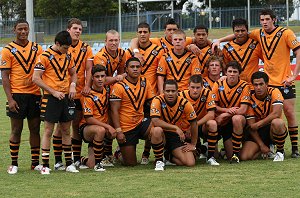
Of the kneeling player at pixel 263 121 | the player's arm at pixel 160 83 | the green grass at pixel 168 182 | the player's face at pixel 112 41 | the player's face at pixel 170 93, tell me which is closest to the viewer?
the green grass at pixel 168 182

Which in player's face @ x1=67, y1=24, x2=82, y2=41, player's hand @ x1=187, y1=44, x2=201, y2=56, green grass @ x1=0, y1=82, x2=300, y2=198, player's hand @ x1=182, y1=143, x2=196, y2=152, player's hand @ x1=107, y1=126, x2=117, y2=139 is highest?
player's face @ x1=67, y1=24, x2=82, y2=41

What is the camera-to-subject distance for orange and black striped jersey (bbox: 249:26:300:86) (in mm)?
9578

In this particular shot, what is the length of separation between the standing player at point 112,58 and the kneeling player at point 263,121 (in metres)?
1.73

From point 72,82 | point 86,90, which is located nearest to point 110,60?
A: point 86,90

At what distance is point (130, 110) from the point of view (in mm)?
9383

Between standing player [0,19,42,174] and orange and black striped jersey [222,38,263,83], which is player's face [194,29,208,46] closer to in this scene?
orange and black striped jersey [222,38,263,83]

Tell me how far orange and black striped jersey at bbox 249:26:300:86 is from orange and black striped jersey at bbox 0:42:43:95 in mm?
3043

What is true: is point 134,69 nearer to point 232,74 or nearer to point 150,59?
point 150,59

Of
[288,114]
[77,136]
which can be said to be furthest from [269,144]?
[77,136]

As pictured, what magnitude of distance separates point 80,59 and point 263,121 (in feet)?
8.13

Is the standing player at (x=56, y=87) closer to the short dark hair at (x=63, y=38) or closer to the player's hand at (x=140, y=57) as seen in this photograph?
the short dark hair at (x=63, y=38)

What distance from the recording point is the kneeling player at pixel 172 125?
9.00 meters

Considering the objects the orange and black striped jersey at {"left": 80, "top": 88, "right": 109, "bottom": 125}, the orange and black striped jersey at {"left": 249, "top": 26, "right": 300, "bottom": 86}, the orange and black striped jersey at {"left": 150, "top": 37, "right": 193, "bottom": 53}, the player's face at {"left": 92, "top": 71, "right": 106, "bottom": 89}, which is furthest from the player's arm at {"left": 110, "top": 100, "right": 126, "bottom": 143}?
the orange and black striped jersey at {"left": 249, "top": 26, "right": 300, "bottom": 86}

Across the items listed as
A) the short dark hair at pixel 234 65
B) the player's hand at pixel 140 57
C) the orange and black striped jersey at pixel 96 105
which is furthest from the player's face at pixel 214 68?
the orange and black striped jersey at pixel 96 105
